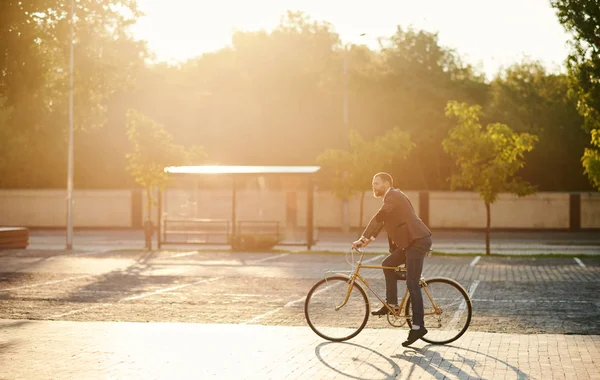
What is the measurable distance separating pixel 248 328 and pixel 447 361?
3063 mm

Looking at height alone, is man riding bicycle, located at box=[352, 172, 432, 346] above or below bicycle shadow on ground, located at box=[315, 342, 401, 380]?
above

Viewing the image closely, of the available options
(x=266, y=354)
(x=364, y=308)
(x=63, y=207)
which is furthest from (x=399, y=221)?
(x=63, y=207)

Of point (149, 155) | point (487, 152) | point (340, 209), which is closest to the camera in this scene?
point (487, 152)

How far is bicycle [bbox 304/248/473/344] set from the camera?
9.69m

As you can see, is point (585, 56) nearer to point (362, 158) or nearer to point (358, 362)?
point (362, 158)

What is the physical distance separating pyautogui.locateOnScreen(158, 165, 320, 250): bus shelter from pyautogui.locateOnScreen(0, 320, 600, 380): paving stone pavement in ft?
56.8

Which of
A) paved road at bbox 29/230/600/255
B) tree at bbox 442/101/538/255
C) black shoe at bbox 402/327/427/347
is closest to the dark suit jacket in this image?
black shoe at bbox 402/327/427/347

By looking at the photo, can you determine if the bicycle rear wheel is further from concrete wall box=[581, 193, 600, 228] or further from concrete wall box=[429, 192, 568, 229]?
concrete wall box=[581, 193, 600, 228]

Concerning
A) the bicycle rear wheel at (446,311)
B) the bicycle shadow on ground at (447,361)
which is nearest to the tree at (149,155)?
the bicycle rear wheel at (446,311)

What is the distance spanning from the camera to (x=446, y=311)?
981cm

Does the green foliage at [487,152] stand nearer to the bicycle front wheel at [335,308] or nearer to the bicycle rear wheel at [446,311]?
the bicycle rear wheel at [446,311]

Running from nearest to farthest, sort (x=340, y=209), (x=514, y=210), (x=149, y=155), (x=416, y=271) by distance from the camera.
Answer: (x=416, y=271)
(x=149, y=155)
(x=514, y=210)
(x=340, y=209)

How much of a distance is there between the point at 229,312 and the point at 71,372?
A: 16.0ft

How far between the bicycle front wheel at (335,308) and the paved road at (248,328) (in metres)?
0.16
